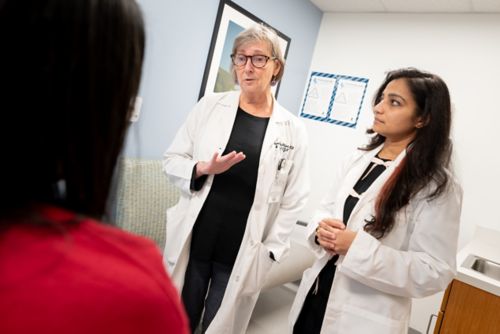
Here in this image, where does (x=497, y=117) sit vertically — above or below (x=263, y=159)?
above

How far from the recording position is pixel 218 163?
1294 millimetres

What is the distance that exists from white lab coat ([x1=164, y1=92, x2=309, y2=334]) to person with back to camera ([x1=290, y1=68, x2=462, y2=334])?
9.5 inches

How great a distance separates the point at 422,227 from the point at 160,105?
1.59 meters

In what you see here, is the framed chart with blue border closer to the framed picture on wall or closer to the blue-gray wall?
the blue-gray wall

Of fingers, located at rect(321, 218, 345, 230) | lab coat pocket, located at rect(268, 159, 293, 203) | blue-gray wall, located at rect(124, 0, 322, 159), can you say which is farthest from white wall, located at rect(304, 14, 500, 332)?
fingers, located at rect(321, 218, 345, 230)

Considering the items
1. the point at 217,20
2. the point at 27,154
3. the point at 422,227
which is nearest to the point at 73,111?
the point at 27,154

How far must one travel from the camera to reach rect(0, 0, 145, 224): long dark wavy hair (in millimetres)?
330

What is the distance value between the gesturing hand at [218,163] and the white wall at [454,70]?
1905mm

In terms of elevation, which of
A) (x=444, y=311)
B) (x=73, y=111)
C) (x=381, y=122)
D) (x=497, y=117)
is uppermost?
(x=497, y=117)

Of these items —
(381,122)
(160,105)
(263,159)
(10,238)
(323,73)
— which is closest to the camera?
(10,238)

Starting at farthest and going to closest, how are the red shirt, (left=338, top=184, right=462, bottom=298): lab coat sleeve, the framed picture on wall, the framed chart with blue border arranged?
the framed chart with blue border, the framed picture on wall, (left=338, top=184, right=462, bottom=298): lab coat sleeve, the red shirt

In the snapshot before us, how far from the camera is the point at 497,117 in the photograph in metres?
2.43

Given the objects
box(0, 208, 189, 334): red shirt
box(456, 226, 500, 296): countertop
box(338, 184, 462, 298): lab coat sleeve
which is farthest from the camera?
box(456, 226, 500, 296): countertop

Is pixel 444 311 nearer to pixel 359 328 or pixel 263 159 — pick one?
pixel 359 328
